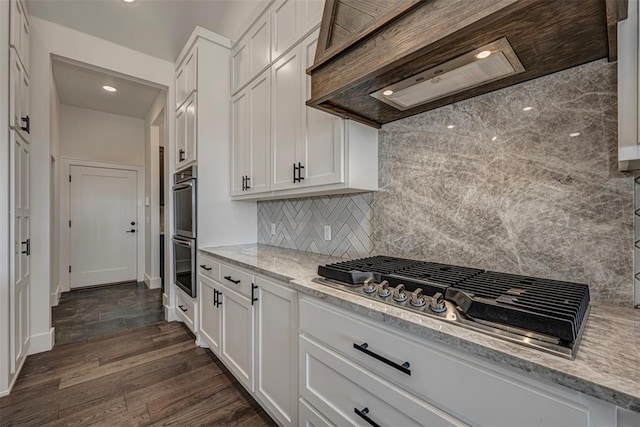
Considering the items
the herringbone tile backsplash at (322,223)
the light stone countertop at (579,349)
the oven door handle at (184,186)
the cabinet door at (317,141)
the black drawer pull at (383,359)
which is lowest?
the black drawer pull at (383,359)

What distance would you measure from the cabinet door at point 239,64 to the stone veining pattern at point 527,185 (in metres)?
1.57

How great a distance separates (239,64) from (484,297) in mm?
2651

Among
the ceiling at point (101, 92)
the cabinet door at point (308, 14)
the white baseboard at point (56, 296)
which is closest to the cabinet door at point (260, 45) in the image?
the cabinet door at point (308, 14)

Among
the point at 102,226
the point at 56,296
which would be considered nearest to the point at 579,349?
the point at 56,296

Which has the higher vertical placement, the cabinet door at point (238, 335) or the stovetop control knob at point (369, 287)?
the stovetop control knob at point (369, 287)

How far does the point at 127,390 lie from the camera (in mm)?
1966

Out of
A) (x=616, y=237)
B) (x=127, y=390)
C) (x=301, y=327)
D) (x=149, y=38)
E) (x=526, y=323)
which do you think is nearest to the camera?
(x=526, y=323)

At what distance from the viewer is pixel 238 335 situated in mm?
1880

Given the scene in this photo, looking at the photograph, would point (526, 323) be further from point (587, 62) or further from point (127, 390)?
point (127, 390)

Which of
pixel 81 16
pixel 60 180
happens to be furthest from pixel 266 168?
pixel 60 180

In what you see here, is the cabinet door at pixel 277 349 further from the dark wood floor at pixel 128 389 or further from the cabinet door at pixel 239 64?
the cabinet door at pixel 239 64

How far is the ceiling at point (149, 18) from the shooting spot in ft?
8.74

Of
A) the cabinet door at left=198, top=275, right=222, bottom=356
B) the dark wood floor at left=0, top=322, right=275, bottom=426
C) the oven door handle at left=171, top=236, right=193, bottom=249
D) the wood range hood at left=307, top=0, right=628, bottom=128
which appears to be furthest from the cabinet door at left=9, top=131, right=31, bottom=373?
the wood range hood at left=307, top=0, right=628, bottom=128

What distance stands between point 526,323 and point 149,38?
3869mm
